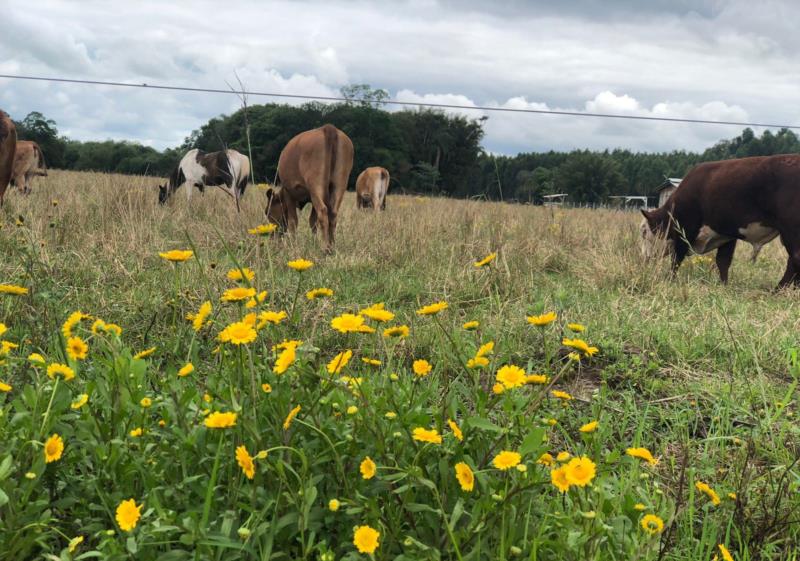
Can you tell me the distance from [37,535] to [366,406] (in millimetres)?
701

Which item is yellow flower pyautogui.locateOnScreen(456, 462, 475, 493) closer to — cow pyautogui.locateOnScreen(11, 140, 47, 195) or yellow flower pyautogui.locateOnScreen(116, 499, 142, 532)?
yellow flower pyautogui.locateOnScreen(116, 499, 142, 532)

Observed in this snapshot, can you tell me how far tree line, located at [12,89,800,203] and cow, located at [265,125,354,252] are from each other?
2.23ft

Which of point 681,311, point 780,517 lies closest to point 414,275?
point 681,311

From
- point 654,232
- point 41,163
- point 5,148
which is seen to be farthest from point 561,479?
point 41,163

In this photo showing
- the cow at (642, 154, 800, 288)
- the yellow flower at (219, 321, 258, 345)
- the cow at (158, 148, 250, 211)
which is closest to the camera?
the yellow flower at (219, 321, 258, 345)

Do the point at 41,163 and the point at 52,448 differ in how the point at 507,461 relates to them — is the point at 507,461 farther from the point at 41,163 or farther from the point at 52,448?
the point at 41,163

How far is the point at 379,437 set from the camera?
1302 mm

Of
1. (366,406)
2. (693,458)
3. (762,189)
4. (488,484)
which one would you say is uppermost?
(762,189)

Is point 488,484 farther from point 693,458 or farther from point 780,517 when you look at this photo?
point 693,458

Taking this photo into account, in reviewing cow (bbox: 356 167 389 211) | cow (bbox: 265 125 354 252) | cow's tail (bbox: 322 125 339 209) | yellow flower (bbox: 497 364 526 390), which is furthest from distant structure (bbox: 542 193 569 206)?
yellow flower (bbox: 497 364 526 390)

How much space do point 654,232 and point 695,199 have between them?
1.85 feet

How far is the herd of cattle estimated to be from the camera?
19.6 feet

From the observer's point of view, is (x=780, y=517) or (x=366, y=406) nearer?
(x=366, y=406)

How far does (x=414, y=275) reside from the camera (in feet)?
17.0
